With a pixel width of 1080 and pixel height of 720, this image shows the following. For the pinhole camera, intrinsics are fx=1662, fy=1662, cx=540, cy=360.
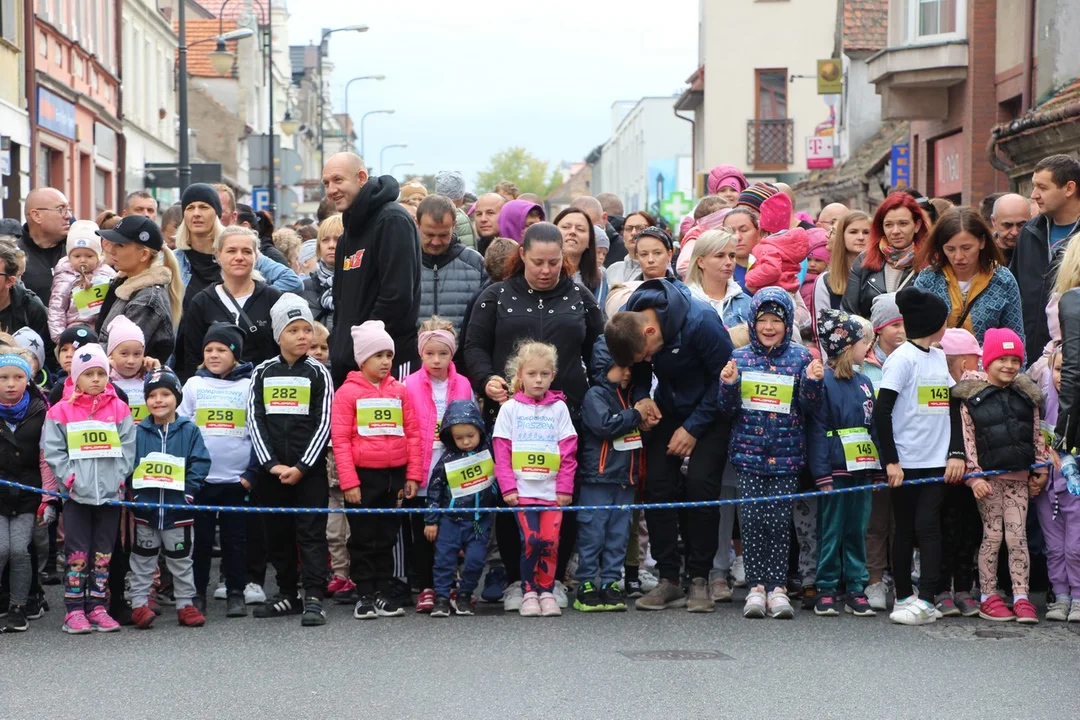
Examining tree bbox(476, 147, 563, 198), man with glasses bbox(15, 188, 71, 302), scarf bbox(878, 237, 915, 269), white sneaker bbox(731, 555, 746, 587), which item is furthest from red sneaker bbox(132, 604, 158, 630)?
tree bbox(476, 147, 563, 198)

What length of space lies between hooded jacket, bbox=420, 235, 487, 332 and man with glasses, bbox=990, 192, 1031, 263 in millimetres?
3499

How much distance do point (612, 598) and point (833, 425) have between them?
1585 millimetres

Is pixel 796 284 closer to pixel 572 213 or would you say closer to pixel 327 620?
pixel 572 213

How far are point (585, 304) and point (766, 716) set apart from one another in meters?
3.47

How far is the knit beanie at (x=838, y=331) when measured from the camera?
30.6 ft

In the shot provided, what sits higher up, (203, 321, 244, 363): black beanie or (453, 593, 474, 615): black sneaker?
(203, 321, 244, 363): black beanie

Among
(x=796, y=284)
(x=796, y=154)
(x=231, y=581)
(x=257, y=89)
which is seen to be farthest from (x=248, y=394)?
(x=257, y=89)

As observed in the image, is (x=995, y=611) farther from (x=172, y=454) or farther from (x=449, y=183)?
(x=449, y=183)

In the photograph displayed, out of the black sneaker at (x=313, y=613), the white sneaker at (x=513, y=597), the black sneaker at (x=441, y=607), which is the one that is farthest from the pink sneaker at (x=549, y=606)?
the black sneaker at (x=313, y=613)

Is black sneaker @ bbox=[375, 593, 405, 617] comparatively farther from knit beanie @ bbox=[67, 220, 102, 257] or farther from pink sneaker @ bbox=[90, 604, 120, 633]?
knit beanie @ bbox=[67, 220, 102, 257]

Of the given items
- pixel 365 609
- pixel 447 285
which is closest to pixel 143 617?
pixel 365 609

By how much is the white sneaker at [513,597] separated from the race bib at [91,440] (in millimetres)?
2319

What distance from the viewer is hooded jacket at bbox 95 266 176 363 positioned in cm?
990

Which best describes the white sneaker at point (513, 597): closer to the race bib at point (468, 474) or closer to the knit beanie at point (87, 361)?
A: the race bib at point (468, 474)
